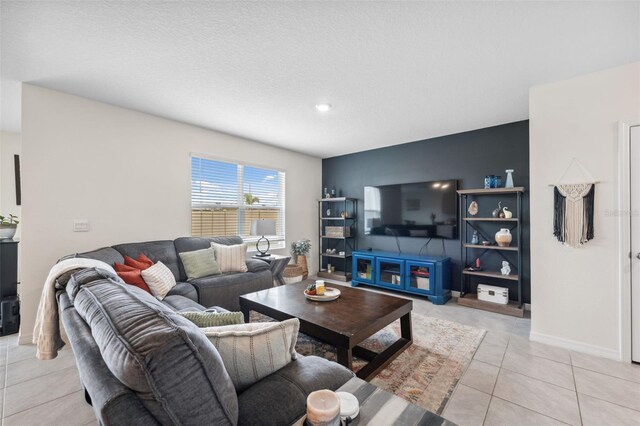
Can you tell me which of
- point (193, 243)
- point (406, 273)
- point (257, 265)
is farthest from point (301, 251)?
point (193, 243)

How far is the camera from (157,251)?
3.30m

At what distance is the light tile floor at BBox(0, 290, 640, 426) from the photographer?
1735 millimetres

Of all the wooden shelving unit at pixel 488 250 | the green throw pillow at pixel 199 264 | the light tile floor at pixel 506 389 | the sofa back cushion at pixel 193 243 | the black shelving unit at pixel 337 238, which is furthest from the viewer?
the black shelving unit at pixel 337 238

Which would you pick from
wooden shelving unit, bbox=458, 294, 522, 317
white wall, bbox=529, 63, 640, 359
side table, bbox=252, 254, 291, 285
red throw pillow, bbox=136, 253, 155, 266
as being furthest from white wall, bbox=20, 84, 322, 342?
white wall, bbox=529, 63, 640, 359

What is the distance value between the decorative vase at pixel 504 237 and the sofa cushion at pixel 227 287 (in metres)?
3.12

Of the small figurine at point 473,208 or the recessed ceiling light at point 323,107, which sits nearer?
the recessed ceiling light at point 323,107

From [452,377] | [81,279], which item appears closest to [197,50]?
[81,279]

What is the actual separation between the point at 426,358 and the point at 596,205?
204cm

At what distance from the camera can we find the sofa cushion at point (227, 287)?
3.06 metres

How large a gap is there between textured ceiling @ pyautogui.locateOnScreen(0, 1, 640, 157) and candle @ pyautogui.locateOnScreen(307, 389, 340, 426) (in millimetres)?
2055

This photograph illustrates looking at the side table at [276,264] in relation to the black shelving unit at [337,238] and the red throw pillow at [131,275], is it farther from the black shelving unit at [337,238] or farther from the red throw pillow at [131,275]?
the red throw pillow at [131,275]

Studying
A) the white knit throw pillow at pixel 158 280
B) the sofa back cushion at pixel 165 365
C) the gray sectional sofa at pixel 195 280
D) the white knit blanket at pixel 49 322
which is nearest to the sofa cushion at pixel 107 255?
the gray sectional sofa at pixel 195 280

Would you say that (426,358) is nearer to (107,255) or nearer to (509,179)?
(509,179)

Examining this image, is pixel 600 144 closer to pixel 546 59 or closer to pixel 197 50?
pixel 546 59
